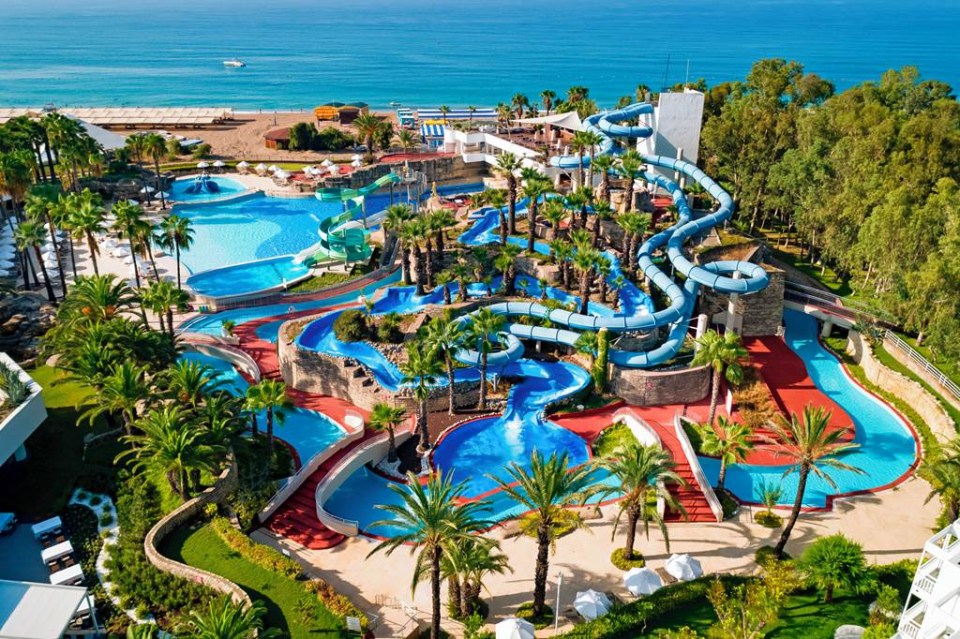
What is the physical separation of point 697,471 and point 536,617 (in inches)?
514

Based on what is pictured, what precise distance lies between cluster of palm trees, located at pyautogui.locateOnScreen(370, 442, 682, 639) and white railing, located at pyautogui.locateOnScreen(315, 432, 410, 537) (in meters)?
6.15

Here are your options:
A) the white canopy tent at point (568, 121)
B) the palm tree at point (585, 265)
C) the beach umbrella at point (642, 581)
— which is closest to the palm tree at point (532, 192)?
the palm tree at point (585, 265)

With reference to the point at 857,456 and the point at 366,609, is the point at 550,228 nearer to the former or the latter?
the point at 857,456

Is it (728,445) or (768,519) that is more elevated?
(728,445)

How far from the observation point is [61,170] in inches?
3130

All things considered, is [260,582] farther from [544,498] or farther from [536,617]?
[544,498]

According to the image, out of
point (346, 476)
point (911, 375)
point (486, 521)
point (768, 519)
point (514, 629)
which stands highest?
point (911, 375)

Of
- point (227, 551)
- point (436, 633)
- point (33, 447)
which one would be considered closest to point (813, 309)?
point (436, 633)

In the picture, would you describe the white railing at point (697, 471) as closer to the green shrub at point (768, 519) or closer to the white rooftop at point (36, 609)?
the green shrub at point (768, 519)

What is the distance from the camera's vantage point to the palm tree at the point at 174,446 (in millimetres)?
33625

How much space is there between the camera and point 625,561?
3378 centimetres

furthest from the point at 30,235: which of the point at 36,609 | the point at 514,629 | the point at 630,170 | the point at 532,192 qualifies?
the point at 514,629

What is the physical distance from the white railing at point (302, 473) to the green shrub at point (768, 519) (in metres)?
22.3

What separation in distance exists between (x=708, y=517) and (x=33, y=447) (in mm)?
37595
